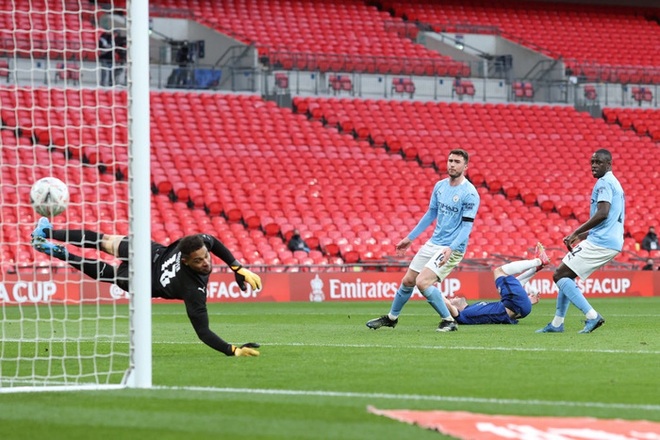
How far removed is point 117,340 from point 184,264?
3.29 metres

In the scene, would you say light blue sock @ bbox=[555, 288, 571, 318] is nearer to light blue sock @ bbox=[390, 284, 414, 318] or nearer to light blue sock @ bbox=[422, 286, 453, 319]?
light blue sock @ bbox=[422, 286, 453, 319]

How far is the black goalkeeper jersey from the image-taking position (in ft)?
33.2

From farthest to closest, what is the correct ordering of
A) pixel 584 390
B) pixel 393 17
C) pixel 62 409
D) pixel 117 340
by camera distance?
pixel 393 17, pixel 117 340, pixel 584 390, pixel 62 409

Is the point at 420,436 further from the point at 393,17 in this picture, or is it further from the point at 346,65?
the point at 393,17

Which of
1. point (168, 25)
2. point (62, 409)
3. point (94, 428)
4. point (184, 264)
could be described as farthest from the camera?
point (168, 25)

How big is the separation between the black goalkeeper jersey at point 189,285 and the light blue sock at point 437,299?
3.82 metres

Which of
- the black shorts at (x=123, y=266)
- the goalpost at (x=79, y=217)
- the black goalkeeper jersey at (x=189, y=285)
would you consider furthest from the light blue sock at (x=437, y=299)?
the black shorts at (x=123, y=266)

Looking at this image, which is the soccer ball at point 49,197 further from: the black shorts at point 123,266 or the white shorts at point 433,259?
the white shorts at point 433,259

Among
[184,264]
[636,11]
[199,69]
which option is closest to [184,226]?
[199,69]

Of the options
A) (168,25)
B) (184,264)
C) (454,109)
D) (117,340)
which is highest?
(168,25)

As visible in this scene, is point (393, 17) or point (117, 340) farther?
point (393, 17)

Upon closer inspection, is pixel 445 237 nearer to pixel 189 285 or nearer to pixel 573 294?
pixel 573 294

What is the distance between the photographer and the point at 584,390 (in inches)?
316

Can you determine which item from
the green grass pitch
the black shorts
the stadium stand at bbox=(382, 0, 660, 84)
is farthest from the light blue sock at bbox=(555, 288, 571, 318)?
the stadium stand at bbox=(382, 0, 660, 84)
